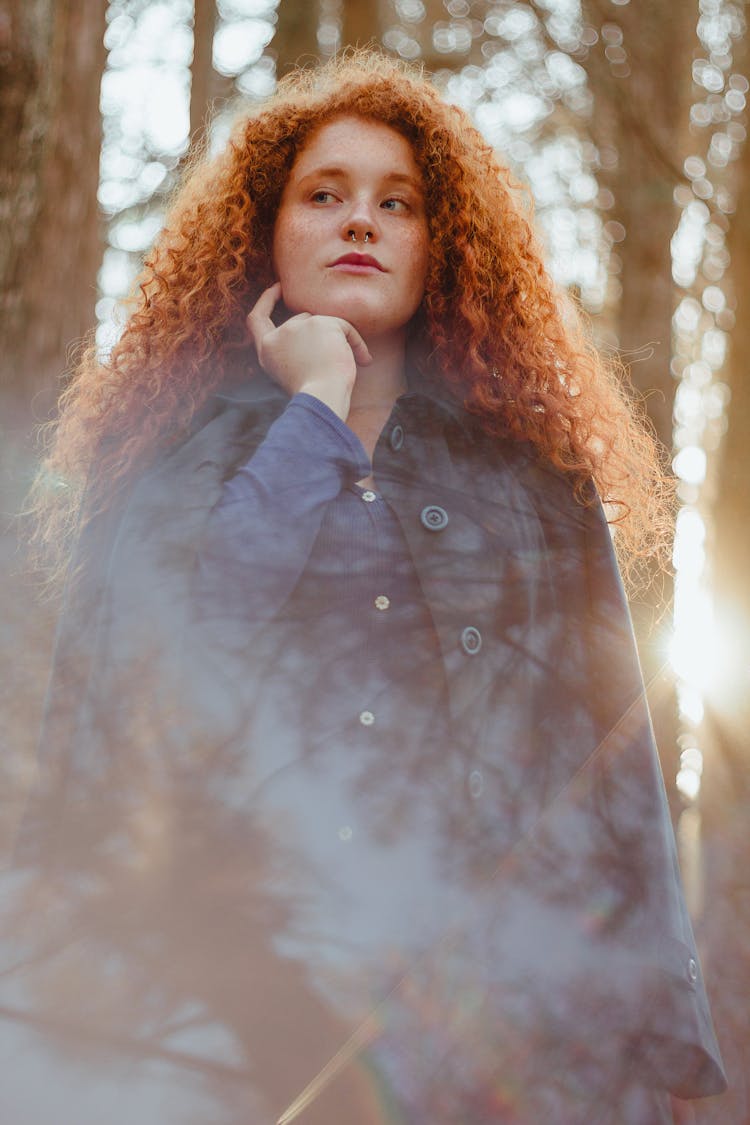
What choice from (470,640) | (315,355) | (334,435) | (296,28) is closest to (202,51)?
(296,28)

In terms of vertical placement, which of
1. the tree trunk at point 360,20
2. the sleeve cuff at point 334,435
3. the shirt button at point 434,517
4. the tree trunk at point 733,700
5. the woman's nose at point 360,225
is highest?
the tree trunk at point 360,20

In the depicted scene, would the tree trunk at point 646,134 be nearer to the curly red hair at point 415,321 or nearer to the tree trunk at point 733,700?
the tree trunk at point 733,700

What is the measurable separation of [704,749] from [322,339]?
2613 millimetres

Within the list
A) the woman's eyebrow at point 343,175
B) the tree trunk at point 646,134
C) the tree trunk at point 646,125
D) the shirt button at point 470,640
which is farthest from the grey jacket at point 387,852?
the tree trunk at point 646,125

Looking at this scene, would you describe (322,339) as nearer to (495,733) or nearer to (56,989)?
(495,733)

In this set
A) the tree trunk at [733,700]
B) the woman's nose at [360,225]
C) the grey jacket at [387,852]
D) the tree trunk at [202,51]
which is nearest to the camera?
the grey jacket at [387,852]

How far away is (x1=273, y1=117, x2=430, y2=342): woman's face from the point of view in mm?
1435

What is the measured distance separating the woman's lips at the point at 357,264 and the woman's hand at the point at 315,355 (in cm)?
7

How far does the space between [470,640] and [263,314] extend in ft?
1.69

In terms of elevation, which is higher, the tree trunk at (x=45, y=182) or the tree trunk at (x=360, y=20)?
the tree trunk at (x=360, y=20)

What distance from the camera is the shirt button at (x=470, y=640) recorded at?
138cm

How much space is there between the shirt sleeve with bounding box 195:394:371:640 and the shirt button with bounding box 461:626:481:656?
0.73 feet

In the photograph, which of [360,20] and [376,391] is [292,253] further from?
[360,20]

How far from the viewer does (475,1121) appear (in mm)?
1238
